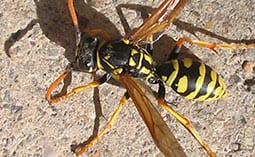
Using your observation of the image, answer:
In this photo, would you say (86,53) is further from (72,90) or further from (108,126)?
(108,126)

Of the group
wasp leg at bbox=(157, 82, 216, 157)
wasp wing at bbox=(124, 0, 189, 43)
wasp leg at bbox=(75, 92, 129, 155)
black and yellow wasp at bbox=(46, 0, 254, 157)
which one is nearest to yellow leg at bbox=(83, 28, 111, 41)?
black and yellow wasp at bbox=(46, 0, 254, 157)

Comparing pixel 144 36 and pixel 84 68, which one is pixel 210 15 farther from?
pixel 84 68

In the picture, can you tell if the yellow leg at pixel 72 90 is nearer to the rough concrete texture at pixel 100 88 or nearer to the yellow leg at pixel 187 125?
the rough concrete texture at pixel 100 88

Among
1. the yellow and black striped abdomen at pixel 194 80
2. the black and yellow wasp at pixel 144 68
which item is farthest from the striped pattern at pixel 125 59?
the yellow and black striped abdomen at pixel 194 80

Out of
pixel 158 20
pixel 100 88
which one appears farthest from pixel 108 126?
pixel 158 20

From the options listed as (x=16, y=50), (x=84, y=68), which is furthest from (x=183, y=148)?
(x=16, y=50)

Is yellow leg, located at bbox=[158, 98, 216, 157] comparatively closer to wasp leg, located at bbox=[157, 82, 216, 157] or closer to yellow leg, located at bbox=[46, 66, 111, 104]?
wasp leg, located at bbox=[157, 82, 216, 157]

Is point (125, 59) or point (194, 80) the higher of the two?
point (125, 59)
